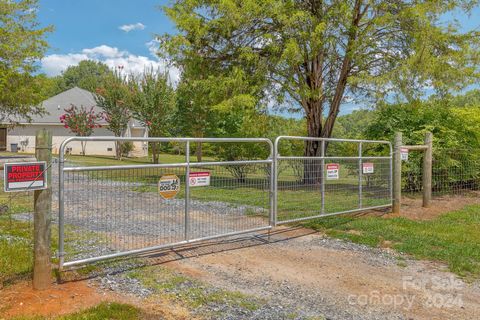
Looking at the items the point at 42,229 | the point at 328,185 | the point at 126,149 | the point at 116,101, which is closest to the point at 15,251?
the point at 42,229

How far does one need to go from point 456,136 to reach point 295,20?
255 inches

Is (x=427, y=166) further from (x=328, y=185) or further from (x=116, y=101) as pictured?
(x=116, y=101)

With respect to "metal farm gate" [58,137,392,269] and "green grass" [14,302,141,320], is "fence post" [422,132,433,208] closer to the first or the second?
"metal farm gate" [58,137,392,269]

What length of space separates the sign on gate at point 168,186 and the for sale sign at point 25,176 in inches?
58.1

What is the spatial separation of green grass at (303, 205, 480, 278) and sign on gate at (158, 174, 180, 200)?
3283mm

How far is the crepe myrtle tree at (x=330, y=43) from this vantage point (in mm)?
11750

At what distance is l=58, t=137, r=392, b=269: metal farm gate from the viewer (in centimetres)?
485

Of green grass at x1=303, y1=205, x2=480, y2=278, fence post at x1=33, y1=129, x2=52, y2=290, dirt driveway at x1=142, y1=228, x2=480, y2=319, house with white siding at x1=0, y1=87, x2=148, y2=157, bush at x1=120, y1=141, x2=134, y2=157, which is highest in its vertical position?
house with white siding at x1=0, y1=87, x2=148, y2=157

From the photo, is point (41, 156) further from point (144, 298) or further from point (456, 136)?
point (456, 136)

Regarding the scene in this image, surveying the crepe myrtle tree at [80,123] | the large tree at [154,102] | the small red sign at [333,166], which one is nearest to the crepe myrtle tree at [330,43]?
the small red sign at [333,166]

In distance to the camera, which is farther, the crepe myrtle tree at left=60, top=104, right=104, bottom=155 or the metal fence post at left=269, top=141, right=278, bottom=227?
the crepe myrtle tree at left=60, top=104, right=104, bottom=155

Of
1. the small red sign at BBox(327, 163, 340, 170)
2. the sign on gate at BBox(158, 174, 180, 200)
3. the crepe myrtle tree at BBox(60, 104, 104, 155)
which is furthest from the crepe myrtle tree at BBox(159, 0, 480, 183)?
the crepe myrtle tree at BBox(60, 104, 104, 155)

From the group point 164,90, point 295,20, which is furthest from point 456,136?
point 164,90

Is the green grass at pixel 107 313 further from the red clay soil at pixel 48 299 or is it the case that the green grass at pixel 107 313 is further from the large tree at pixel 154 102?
the large tree at pixel 154 102
